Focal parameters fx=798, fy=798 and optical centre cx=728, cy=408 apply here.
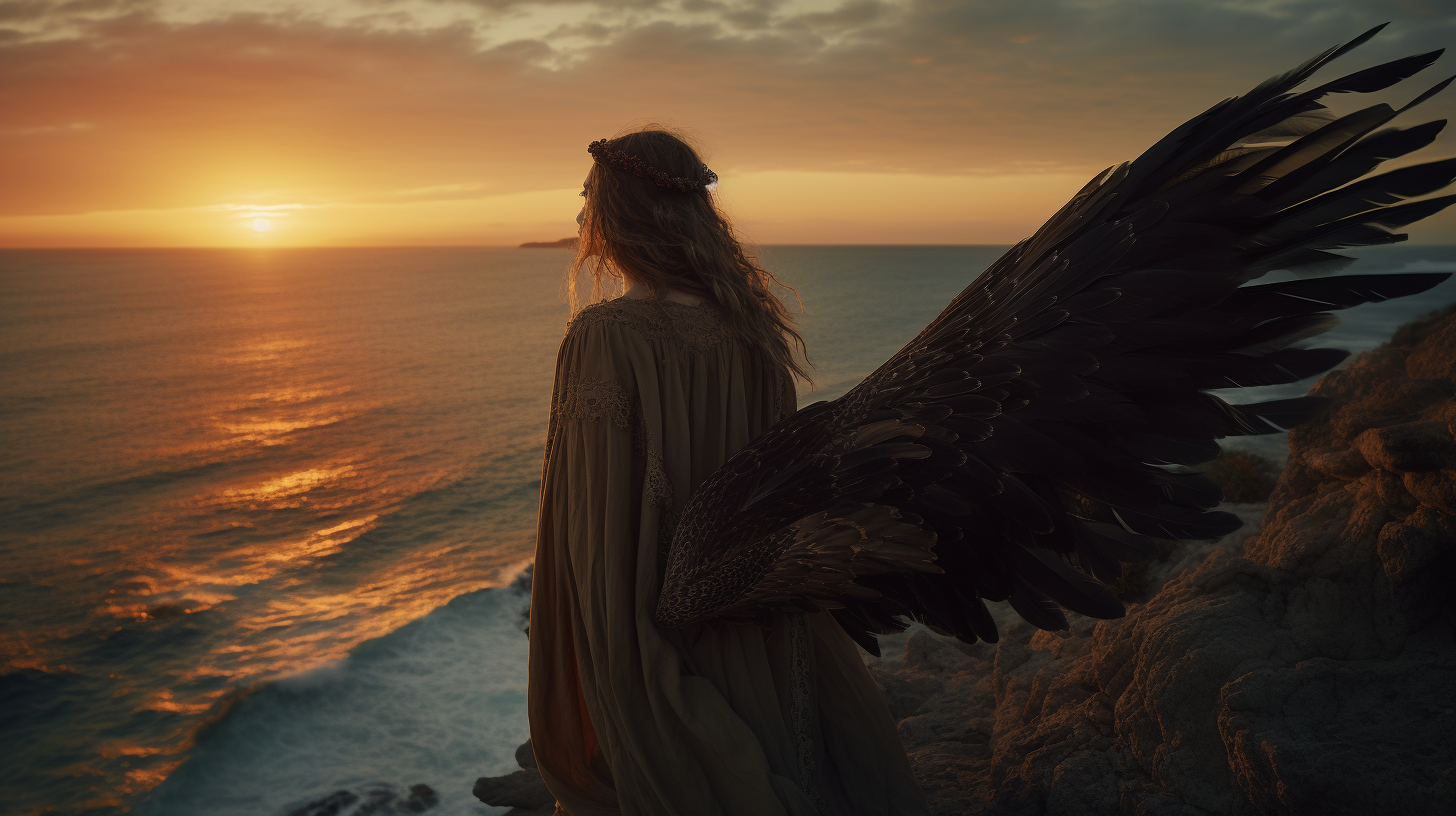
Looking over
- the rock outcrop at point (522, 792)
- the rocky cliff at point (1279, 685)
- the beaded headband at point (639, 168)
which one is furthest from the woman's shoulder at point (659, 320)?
the rock outcrop at point (522, 792)

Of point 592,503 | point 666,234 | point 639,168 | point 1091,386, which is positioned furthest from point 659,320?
point 1091,386

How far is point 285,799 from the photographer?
8.09 metres

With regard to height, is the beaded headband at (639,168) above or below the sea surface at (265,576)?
above

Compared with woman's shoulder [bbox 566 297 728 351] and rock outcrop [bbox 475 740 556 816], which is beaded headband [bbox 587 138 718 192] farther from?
rock outcrop [bbox 475 740 556 816]

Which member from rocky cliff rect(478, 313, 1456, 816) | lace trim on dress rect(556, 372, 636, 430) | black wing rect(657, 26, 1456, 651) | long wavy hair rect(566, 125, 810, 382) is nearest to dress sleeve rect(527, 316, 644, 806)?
lace trim on dress rect(556, 372, 636, 430)

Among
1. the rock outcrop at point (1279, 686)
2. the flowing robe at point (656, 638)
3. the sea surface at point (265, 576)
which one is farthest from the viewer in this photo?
the sea surface at point (265, 576)

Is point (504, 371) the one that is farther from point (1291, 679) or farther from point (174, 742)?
point (1291, 679)

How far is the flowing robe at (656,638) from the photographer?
8.19ft

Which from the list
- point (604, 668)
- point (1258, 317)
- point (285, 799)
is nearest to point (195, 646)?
point (285, 799)

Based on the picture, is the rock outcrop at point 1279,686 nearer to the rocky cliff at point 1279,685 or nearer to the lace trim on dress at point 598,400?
the rocky cliff at point 1279,685

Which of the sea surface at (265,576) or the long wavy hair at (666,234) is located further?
the sea surface at (265,576)

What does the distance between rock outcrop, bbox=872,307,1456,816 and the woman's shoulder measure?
244 cm

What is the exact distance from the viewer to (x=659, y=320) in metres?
2.69

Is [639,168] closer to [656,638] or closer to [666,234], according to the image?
[666,234]
